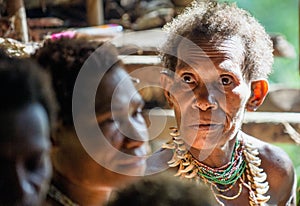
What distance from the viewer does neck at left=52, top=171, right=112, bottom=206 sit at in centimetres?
114

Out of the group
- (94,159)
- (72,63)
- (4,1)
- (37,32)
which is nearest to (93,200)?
(94,159)

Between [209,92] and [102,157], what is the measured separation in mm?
243

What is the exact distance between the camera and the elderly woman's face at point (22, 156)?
780 millimetres

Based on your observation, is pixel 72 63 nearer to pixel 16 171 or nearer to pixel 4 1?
pixel 16 171

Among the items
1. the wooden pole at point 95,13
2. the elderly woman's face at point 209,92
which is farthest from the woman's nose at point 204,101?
the wooden pole at point 95,13

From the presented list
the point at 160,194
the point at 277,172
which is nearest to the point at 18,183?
the point at 160,194

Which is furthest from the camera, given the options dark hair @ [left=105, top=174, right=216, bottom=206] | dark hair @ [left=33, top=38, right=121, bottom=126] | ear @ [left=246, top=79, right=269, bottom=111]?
ear @ [left=246, top=79, right=269, bottom=111]

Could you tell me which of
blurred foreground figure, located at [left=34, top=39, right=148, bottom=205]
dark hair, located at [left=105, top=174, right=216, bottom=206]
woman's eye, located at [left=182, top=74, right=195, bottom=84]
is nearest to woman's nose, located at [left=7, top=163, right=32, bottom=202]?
dark hair, located at [left=105, top=174, right=216, bottom=206]

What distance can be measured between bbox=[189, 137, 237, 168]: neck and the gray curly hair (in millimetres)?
152

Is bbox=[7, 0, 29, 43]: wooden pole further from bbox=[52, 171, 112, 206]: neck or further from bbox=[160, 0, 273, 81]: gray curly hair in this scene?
bbox=[52, 171, 112, 206]: neck

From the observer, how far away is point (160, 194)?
2.43 ft

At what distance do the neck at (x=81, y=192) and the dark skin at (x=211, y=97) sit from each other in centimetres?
12

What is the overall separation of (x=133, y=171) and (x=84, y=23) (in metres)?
1.55

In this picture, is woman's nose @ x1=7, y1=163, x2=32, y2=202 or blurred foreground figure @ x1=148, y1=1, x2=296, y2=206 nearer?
woman's nose @ x1=7, y1=163, x2=32, y2=202
